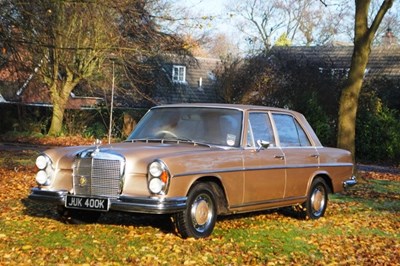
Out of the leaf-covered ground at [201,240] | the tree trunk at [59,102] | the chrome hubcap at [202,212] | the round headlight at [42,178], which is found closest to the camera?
the leaf-covered ground at [201,240]

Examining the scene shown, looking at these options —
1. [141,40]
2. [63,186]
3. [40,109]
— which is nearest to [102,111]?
[40,109]

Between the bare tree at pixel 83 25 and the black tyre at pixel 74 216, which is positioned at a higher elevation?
the bare tree at pixel 83 25

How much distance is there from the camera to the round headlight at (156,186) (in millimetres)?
7492

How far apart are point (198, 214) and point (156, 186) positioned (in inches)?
30.2

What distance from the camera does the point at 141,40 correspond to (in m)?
21.6

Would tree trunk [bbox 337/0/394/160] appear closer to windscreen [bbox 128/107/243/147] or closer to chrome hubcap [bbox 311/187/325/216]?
chrome hubcap [bbox 311/187/325/216]

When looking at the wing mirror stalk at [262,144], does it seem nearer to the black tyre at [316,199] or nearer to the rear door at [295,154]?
the rear door at [295,154]

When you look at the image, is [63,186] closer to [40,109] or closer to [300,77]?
[300,77]

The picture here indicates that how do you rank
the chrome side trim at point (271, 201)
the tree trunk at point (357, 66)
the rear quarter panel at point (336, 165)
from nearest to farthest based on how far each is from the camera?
1. the chrome side trim at point (271, 201)
2. the rear quarter panel at point (336, 165)
3. the tree trunk at point (357, 66)

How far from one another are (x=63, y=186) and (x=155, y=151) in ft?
4.29

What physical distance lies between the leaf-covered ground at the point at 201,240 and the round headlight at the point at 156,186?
644 millimetres

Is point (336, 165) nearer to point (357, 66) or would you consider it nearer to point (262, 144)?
Answer: point (262, 144)

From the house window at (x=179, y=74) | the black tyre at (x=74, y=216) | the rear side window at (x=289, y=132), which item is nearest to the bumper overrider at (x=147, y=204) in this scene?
the black tyre at (x=74, y=216)

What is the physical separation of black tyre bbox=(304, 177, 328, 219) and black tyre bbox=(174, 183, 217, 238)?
2.50 m
